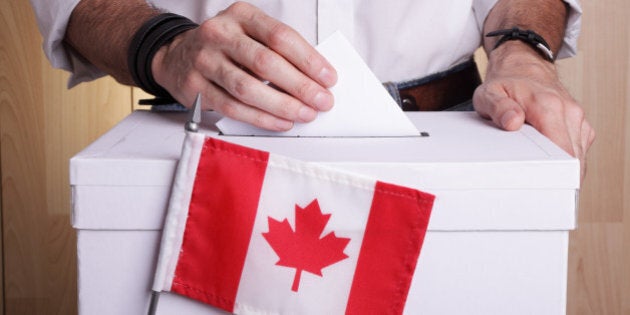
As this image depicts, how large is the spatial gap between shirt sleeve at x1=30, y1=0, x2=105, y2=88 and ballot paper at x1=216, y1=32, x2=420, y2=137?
1.12 feet

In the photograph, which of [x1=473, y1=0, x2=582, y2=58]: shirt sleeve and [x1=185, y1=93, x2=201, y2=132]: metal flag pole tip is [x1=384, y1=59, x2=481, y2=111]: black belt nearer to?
[x1=473, y1=0, x2=582, y2=58]: shirt sleeve

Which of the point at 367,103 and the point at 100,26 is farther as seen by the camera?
the point at 100,26

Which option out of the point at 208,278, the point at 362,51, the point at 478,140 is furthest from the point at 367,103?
the point at 362,51

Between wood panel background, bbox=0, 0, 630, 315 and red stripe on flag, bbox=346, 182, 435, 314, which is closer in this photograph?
red stripe on flag, bbox=346, 182, 435, 314

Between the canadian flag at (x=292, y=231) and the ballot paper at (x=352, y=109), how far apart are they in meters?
0.13

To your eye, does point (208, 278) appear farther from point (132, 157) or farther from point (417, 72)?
point (417, 72)

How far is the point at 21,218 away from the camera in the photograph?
184cm

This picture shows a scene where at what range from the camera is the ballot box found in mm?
606

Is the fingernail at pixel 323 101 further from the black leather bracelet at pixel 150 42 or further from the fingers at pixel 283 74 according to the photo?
the black leather bracelet at pixel 150 42

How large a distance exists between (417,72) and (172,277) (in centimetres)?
53

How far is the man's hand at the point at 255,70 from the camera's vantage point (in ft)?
2.28

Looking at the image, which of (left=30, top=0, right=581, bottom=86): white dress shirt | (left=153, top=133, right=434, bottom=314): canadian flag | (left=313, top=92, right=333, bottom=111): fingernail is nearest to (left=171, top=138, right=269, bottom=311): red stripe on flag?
(left=153, top=133, right=434, bottom=314): canadian flag

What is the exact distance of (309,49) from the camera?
2.29 feet

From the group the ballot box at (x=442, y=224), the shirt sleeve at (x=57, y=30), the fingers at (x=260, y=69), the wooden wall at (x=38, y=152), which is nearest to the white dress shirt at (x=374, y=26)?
the shirt sleeve at (x=57, y=30)
